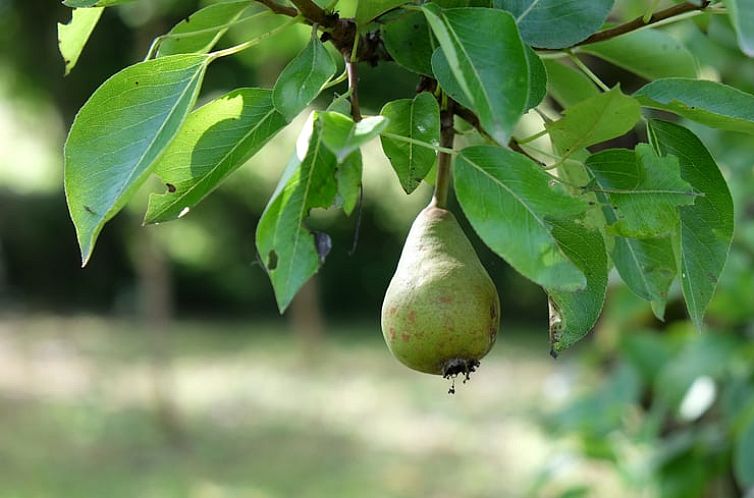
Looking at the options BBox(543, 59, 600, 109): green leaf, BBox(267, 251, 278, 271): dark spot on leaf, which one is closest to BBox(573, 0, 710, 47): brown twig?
BBox(543, 59, 600, 109): green leaf

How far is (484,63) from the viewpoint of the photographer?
618mm

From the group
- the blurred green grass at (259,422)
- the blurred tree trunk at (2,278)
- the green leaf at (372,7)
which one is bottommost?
the blurred tree trunk at (2,278)

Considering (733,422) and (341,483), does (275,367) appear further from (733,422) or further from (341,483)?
(733,422)

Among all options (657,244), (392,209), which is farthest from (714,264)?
(392,209)

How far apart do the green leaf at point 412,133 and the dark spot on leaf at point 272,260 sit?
5.7 inches

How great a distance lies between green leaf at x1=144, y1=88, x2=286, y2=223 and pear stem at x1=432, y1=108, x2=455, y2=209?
133mm

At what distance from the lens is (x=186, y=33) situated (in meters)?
0.80

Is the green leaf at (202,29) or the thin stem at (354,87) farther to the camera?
the green leaf at (202,29)

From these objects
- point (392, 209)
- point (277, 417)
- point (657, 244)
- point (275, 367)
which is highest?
point (657, 244)

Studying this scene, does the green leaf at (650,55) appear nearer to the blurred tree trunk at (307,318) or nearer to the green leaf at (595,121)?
the green leaf at (595,121)

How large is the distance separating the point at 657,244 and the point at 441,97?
8.6 inches

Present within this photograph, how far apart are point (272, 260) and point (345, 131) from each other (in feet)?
0.31

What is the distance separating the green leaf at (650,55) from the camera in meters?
0.98

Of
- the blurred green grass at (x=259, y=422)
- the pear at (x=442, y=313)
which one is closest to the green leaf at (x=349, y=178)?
the pear at (x=442, y=313)
